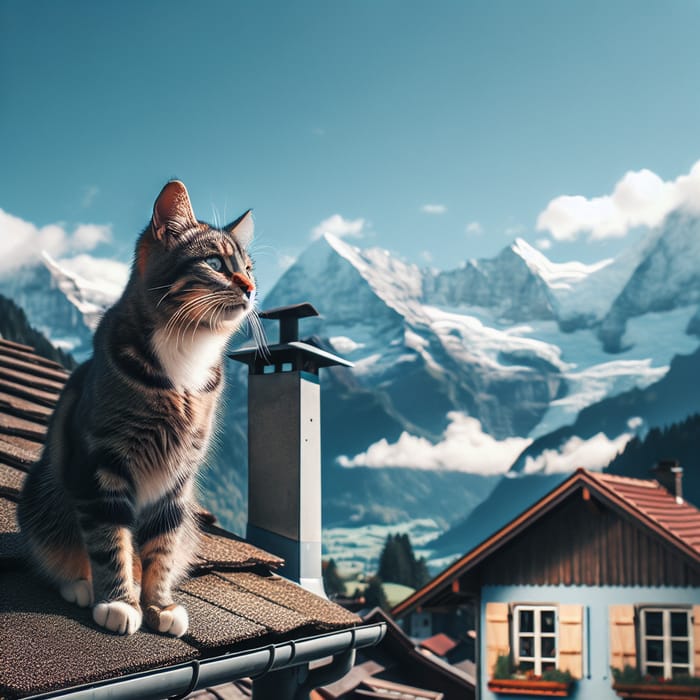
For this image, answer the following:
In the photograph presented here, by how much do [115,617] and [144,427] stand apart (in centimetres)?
59

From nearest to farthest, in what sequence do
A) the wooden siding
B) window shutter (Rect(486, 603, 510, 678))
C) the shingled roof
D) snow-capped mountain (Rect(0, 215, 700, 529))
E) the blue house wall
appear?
the shingled roof → the blue house wall → the wooden siding → window shutter (Rect(486, 603, 510, 678)) → snow-capped mountain (Rect(0, 215, 700, 529))

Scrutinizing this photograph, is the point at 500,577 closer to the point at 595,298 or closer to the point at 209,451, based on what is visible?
the point at 209,451

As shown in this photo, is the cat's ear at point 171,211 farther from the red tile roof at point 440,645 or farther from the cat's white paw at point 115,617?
the red tile roof at point 440,645

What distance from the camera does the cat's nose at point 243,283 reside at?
120 inches

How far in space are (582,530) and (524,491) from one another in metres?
127

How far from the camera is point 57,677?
2604mm

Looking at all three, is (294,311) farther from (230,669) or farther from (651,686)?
(651,686)

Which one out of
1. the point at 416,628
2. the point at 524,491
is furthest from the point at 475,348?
the point at 416,628

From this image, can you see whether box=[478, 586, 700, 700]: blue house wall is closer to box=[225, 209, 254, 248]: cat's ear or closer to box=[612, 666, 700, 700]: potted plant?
box=[612, 666, 700, 700]: potted plant

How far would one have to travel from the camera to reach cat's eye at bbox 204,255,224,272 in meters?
3.06

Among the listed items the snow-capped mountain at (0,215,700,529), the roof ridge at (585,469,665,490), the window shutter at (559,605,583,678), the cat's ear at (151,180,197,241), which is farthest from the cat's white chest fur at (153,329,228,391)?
the snow-capped mountain at (0,215,700,529)

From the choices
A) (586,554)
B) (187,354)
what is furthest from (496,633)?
(187,354)

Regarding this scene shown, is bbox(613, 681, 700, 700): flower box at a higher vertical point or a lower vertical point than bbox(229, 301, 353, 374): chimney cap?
lower

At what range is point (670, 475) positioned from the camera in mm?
16906
